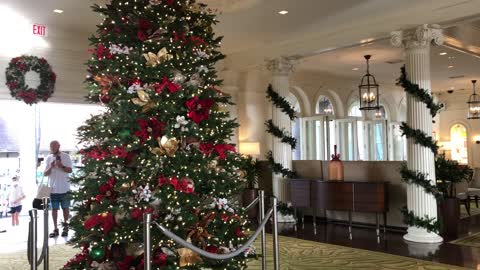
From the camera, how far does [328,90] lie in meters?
14.0

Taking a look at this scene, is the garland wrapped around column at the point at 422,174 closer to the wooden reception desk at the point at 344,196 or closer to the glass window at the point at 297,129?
the wooden reception desk at the point at 344,196

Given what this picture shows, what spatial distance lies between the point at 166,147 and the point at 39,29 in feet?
18.0

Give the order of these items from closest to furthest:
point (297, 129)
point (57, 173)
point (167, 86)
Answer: point (167, 86) → point (57, 173) → point (297, 129)

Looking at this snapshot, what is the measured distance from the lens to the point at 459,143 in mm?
18266

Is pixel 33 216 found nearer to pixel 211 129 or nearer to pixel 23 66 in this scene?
pixel 211 129

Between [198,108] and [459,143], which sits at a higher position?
[198,108]

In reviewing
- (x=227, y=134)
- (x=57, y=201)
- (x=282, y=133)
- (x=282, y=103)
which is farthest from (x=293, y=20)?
(x=57, y=201)

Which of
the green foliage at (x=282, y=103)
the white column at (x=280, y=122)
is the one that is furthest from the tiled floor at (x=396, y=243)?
the green foliage at (x=282, y=103)

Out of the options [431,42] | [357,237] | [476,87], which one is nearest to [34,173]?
[357,237]

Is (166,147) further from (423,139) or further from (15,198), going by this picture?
(15,198)

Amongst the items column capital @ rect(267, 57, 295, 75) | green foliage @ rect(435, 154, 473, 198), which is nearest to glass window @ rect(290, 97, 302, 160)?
column capital @ rect(267, 57, 295, 75)

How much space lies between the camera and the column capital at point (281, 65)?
354 inches

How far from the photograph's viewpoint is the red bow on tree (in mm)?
3559

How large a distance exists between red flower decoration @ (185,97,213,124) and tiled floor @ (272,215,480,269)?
3.55 m
